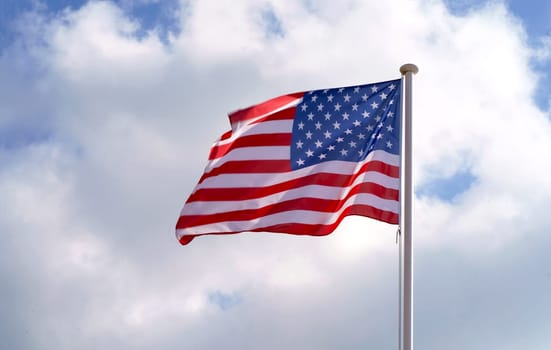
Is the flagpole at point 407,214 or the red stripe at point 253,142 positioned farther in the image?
the red stripe at point 253,142

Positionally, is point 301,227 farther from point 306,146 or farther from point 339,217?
point 306,146

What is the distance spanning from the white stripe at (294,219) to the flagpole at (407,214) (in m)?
0.78

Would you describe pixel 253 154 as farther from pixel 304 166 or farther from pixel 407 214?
pixel 407 214

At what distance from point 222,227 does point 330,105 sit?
12.5ft

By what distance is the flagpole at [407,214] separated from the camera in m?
15.8

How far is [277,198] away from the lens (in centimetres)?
1870

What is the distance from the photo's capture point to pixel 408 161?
57.6 feet

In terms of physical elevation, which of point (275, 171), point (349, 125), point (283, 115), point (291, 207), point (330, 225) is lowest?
point (330, 225)

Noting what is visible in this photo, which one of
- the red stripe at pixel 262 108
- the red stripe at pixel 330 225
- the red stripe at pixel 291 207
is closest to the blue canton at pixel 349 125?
the red stripe at pixel 262 108

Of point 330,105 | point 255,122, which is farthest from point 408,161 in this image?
point 255,122

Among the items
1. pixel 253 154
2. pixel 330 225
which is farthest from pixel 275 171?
pixel 330 225

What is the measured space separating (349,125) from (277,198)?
2373 mm

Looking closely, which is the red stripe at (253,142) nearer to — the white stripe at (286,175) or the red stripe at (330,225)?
the white stripe at (286,175)

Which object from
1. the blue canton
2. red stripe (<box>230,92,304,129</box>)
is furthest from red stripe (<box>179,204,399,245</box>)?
red stripe (<box>230,92,304,129</box>)
